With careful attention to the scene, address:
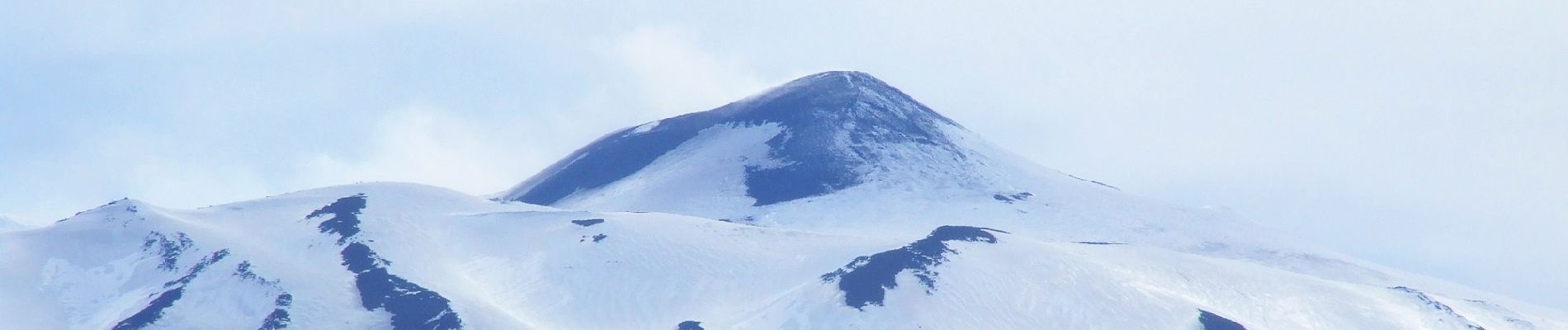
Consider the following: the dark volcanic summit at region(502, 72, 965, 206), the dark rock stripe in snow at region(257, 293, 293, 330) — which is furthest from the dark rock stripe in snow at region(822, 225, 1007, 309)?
the dark volcanic summit at region(502, 72, 965, 206)

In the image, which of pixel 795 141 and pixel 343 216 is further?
pixel 795 141

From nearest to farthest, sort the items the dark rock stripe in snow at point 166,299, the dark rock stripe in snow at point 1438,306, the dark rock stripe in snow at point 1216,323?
1. the dark rock stripe in snow at point 166,299
2. the dark rock stripe in snow at point 1216,323
3. the dark rock stripe in snow at point 1438,306

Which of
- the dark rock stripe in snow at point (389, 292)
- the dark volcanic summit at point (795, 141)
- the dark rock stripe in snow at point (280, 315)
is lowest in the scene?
the dark rock stripe in snow at point (280, 315)

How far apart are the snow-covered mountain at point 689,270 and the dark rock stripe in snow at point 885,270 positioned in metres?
0.22

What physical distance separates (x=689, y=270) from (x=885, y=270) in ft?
49.5

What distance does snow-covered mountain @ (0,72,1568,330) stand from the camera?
337ft

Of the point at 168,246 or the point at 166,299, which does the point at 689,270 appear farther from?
the point at 168,246

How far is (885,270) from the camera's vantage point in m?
108

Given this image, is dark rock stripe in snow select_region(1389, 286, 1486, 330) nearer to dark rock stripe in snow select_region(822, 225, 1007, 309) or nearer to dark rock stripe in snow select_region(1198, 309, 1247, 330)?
dark rock stripe in snow select_region(1198, 309, 1247, 330)

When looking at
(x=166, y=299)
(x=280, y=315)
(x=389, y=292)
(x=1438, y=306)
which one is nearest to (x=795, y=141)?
(x=1438, y=306)

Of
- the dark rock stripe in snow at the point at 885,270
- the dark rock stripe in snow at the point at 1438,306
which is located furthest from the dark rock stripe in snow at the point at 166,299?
the dark rock stripe in snow at the point at 1438,306

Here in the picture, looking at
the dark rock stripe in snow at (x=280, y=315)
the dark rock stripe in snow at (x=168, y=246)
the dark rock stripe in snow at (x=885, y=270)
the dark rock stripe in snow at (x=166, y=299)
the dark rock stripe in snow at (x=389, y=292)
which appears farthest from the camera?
the dark rock stripe in snow at (x=168, y=246)

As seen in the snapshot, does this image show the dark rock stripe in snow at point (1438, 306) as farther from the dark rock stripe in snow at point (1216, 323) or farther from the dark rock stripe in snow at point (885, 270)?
the dark rock stripe in snow at point (885, 270)

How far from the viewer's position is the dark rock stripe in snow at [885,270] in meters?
104
